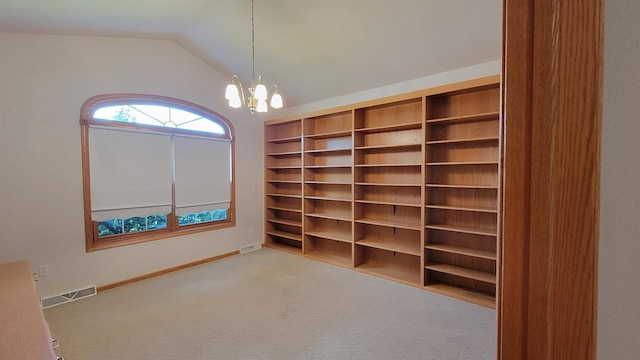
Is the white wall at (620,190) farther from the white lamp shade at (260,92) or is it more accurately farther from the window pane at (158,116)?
the window pane at (158,116)

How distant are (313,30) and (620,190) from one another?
3.39 meters

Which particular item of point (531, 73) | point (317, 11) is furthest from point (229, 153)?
point (531, 73)

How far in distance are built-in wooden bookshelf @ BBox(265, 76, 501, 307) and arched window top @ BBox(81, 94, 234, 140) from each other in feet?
3.47

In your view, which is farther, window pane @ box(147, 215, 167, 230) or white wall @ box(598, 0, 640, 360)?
window pane @ box(147, 215, 167, 230)

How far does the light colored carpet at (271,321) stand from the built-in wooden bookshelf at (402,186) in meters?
0.47

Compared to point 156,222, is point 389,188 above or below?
above

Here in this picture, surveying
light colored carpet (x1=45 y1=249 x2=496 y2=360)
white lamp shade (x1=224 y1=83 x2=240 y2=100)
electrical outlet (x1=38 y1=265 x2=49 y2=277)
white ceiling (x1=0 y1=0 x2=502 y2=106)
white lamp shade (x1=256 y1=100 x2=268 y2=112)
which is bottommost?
light colored carpet (x1=45 y1=249 x2=496 y2=360)

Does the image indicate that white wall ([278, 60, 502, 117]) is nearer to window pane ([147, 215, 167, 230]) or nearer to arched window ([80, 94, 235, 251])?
arched window ([80, 94, 235, 251])

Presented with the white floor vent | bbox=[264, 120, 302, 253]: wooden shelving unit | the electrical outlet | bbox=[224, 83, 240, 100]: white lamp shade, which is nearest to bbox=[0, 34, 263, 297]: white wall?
the electrical outlet

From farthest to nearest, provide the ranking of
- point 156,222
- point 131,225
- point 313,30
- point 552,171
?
point 156,222
point 131,225
point 313,30
point 552,171

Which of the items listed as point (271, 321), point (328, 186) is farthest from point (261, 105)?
point (328, 186)

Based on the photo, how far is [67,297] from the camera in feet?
10.0

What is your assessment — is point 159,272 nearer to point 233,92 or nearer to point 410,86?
point 233,92

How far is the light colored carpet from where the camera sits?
7.20ft
